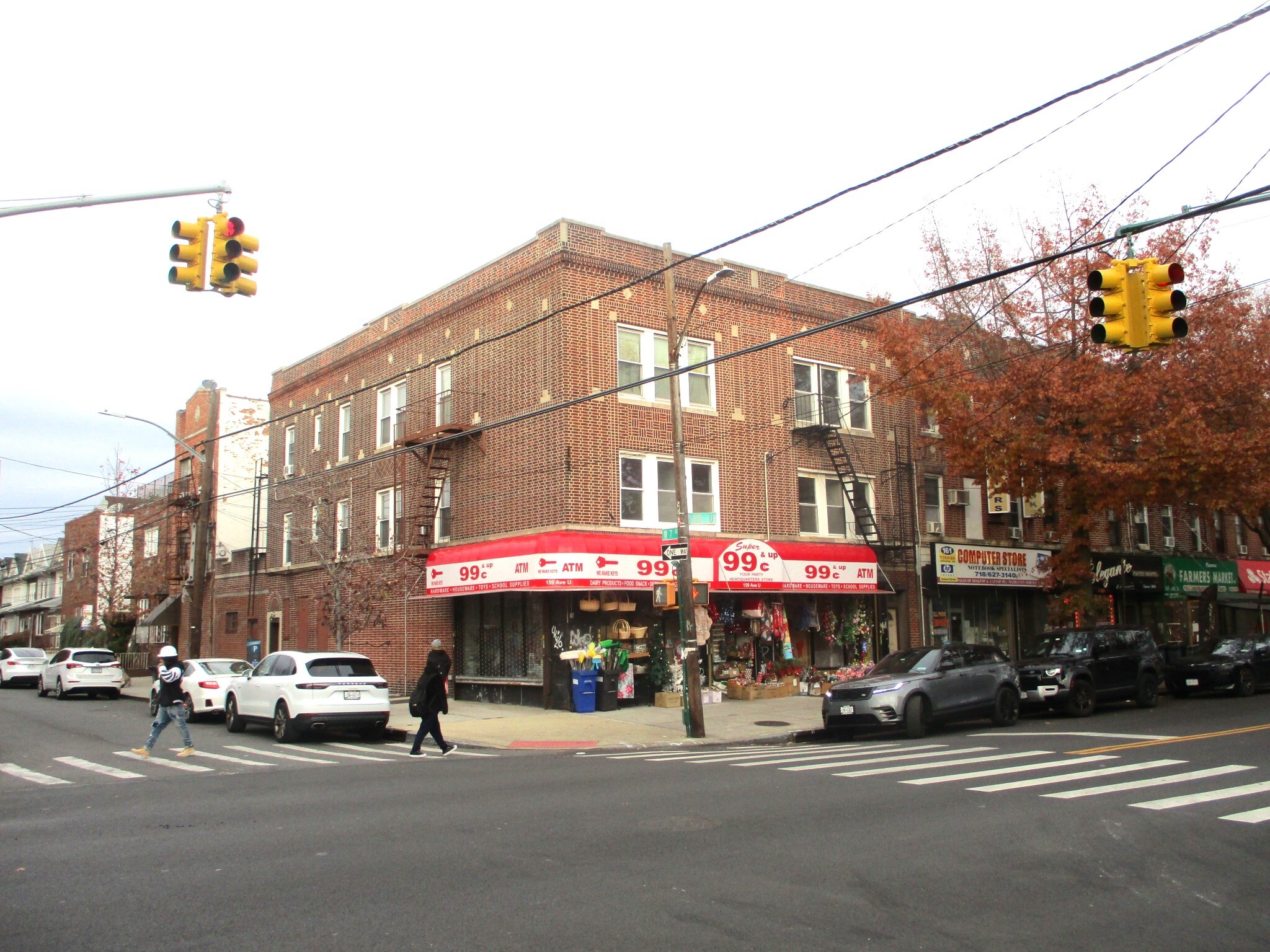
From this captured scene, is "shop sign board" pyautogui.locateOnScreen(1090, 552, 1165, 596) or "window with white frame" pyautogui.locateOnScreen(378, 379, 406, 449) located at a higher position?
"window with white frame" pyautogui.locateOnScreen(378, 379, 406, 449)

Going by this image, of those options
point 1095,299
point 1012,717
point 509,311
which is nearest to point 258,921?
point 1095,299

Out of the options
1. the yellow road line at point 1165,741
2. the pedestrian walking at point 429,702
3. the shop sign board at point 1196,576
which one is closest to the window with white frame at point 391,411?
the pedestrian walking at point 429,702

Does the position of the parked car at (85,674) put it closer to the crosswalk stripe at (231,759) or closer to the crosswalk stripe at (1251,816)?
the crosswalk stripe at (231,759)

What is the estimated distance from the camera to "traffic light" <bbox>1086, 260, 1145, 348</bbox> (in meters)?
9.99

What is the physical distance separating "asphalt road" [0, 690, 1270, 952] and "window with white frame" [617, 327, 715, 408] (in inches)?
452

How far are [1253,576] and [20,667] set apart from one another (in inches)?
1791

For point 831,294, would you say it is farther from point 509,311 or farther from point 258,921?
point 258,921

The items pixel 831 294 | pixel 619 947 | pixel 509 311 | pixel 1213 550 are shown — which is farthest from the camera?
pixel 1213 550

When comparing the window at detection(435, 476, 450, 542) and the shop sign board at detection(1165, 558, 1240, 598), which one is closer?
the window at detection(435, 476, 450, 542)

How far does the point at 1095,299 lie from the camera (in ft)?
33.0

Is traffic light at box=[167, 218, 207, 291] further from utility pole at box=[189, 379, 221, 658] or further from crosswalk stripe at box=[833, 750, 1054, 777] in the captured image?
utility pole at box=[189, 379, 221, 658]

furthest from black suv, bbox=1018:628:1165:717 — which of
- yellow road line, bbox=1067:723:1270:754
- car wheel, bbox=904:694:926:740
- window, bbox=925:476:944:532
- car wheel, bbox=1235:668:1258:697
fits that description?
window, bbox=925:476:944:532

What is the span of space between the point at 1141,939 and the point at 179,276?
9.77m

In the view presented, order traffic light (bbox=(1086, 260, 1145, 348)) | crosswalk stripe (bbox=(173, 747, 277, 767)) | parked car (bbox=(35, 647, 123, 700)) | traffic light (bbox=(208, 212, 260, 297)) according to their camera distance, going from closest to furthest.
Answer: traffic light (bbox=(1086, 260, 1145, 348))
traffic light (bbox=(208, 212, 260, 297))
crosswalk stripe (bbox=(173, 747, 277, 767))
parked car (bbox=(35, 647, 123, 700))
